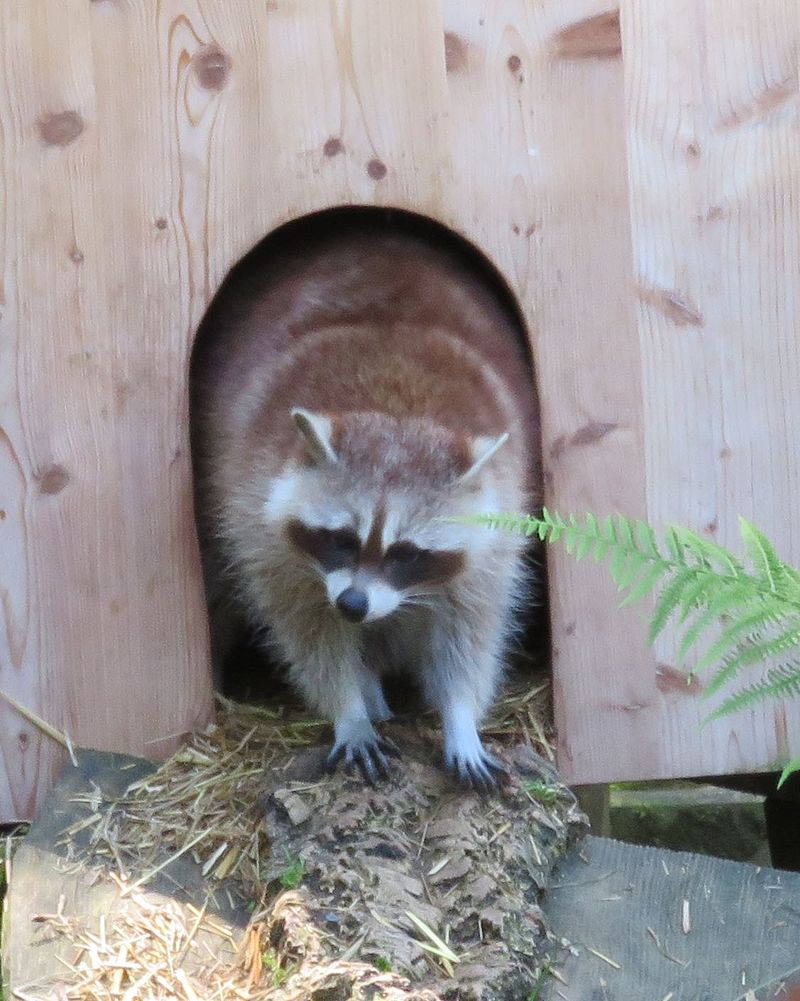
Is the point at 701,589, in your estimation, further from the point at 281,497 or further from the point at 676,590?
the point at 281,497

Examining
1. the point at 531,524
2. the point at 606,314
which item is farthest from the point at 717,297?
the point at 531,524

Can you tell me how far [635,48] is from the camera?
10.5 ft

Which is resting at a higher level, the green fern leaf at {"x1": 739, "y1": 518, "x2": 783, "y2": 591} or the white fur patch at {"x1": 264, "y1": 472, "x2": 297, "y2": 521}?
the green fern leaf at {"x1": 739, "y1": 518, "x2": 783, "y2": 591}

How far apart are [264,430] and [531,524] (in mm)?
1457

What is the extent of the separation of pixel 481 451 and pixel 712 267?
2.74 ft

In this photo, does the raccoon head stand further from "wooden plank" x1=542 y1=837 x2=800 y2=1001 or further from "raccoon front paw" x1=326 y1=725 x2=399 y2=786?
"wooden plank" x1=542 y1=837 x2=800 y2=1001

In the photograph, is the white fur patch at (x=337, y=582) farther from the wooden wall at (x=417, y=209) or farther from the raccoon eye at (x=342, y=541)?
the wooden wall at (x=417, y=209)

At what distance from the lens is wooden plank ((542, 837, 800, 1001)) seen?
258 cm

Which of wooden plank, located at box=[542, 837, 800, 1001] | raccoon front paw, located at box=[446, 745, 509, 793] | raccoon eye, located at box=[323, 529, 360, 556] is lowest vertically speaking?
wooden plank, located at box=[542, 837, 800, 1001]

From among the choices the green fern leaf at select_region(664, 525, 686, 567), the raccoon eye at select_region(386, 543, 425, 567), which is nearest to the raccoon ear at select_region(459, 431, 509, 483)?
the raccoon eye at select_region(386, 543, 425, 567)

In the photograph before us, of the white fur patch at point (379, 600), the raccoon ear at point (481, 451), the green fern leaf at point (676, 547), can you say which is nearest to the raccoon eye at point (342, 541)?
the white fur patch at point (379, 600)

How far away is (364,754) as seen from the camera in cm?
294

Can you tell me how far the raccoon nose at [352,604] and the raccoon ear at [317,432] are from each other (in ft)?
1.07

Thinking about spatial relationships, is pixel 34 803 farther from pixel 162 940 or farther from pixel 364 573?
pixel 364 573
